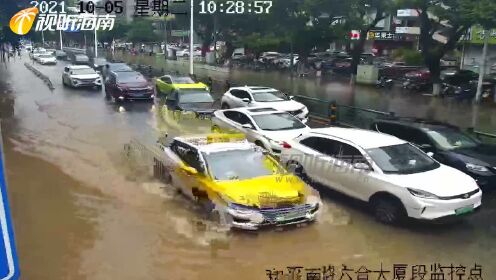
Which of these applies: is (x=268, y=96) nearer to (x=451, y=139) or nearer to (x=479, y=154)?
(x=451, y=139)

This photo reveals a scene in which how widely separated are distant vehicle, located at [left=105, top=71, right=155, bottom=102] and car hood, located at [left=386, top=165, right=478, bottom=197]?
15968 millimetres

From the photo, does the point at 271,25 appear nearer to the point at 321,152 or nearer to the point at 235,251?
the point at 321,152

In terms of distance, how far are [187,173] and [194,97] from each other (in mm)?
10178

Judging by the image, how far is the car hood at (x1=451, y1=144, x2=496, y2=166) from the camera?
33.4ft

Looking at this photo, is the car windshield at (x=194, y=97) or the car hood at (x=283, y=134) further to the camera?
the car windshield at (x=194, y=97)

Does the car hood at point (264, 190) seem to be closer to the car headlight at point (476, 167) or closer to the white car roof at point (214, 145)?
the white car roof at point (214, 145)

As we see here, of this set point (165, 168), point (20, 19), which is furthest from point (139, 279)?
point (20, 19)

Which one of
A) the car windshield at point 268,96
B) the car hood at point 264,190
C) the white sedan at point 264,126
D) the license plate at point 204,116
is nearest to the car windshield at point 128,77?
the license plate at point 204,116

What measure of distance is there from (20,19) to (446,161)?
53.5 feet

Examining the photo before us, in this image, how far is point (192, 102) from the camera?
748 inches

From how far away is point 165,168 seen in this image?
35.3 feet

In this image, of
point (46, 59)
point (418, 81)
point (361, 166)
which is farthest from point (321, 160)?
point (46, 59)

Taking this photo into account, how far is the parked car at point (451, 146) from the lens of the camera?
10039 mm
